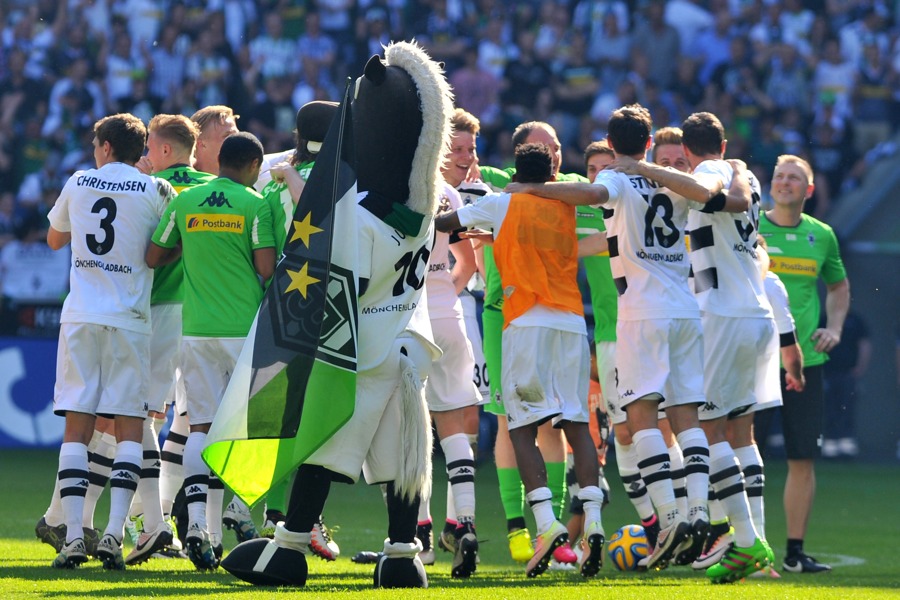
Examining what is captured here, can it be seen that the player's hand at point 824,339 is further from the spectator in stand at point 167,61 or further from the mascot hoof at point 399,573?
the spectator in stand at point 167,61

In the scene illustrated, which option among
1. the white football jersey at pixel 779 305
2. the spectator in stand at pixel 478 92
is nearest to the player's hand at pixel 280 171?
the white football jersey at pixel 779 305

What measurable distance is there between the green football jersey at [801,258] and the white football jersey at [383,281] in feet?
12.6

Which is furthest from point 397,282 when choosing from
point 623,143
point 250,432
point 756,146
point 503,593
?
point 756,146

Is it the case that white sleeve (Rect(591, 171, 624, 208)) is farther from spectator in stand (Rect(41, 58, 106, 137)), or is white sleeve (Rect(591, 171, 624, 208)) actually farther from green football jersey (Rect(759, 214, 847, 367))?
spectator in stand (Rect(41, 58, 106, 137))

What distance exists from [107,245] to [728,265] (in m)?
3.27

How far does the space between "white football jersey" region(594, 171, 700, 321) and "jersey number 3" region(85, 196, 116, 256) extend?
2.51m

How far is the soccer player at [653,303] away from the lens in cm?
700

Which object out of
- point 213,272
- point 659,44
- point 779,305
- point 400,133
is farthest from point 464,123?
point 659,44

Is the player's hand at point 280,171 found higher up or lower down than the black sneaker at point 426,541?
higher up

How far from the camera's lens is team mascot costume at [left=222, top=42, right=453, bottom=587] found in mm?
5801

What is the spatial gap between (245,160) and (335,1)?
40.0 ft

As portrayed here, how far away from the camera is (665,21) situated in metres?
18.8

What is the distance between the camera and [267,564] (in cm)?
577

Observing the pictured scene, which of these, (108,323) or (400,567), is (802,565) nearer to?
(400,567)
